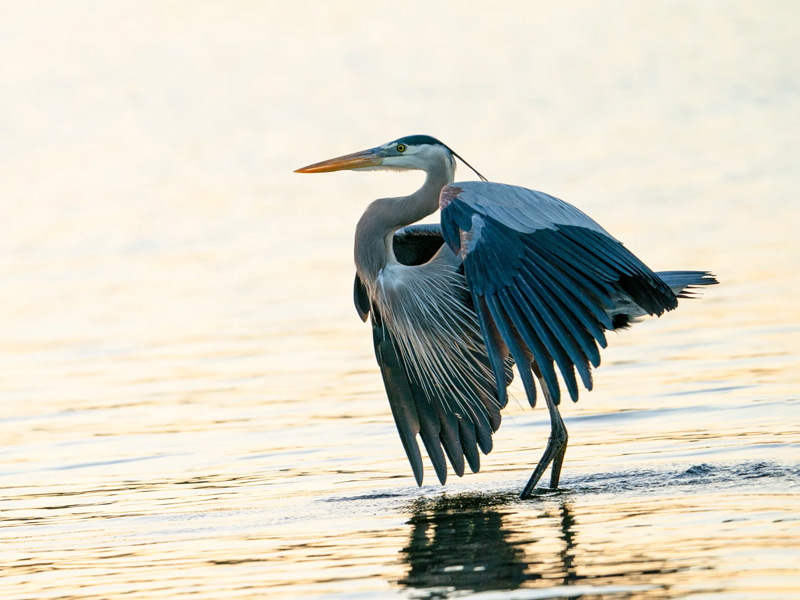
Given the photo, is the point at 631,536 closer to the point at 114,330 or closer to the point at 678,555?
the point at 678,555

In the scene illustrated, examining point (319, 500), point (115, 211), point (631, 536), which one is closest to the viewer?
point (631, 536)

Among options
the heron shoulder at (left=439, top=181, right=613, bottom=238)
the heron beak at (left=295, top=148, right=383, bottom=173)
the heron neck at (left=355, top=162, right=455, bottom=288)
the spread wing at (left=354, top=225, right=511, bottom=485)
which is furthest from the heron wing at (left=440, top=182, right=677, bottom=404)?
the heron beak at (left=295, top=148, right=383, bottom=173)

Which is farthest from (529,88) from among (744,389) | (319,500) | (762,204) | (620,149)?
(319,500)

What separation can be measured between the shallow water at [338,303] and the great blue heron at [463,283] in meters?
0.29

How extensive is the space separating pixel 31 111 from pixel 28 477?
18238 millimetres

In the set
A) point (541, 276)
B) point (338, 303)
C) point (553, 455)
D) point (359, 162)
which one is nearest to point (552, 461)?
point (553, 455)

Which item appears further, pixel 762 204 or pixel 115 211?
pixel 115 211

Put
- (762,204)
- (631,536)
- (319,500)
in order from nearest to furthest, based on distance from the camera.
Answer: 1. (631,536)
2. (319,500)
3. (762,204)

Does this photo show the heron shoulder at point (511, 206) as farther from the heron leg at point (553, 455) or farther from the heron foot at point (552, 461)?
the heron foot at point (552, 461)

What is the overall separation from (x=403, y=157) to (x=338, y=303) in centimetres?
504

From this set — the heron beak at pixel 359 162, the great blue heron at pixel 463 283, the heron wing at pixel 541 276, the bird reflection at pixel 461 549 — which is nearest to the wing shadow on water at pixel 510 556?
the bird reflection at pixel 461 549

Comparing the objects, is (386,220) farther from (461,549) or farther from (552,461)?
(461,549)

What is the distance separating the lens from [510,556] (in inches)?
249

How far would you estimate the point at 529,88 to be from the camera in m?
25.9
